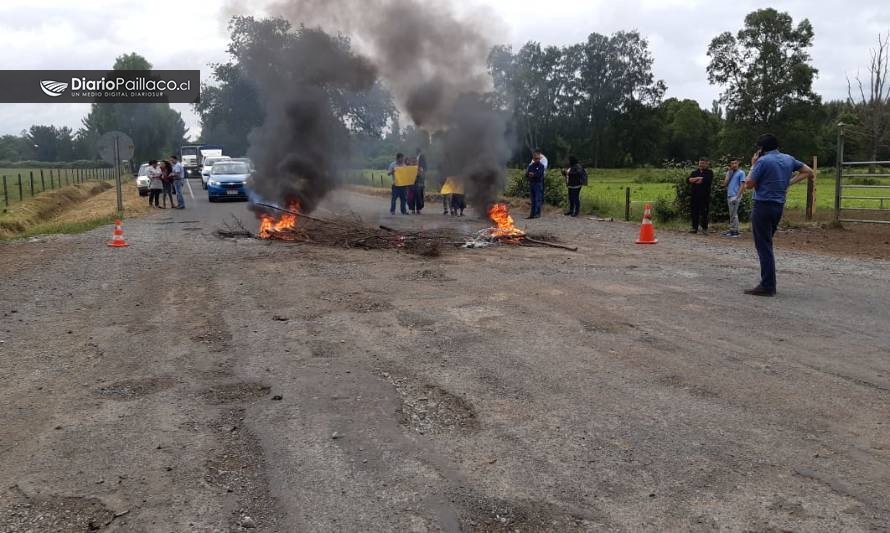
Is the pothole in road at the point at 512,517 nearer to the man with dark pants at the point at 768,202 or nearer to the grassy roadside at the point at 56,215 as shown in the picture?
the man with dark pants at the point at 768,202

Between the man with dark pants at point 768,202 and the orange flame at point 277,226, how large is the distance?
862 cm

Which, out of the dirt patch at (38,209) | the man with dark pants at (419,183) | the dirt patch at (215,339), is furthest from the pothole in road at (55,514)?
the man with dark pants at (419,183)

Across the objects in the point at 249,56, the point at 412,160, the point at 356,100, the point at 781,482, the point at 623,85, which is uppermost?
the point at 623,85

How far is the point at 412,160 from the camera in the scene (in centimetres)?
1927

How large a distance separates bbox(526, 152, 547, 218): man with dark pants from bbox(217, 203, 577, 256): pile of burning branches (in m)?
2.86

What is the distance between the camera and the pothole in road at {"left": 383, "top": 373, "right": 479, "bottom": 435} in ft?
13.4

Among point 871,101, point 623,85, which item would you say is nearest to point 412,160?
point 871,101

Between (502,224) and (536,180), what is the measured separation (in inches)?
137

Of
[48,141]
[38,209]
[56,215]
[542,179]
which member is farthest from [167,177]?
[48,141]

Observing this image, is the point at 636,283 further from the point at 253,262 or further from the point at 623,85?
the point at 623,85

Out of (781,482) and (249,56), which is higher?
(249,56)

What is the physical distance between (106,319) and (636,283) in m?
6.36

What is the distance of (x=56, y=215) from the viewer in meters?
24.4

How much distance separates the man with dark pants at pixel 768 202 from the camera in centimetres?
783
